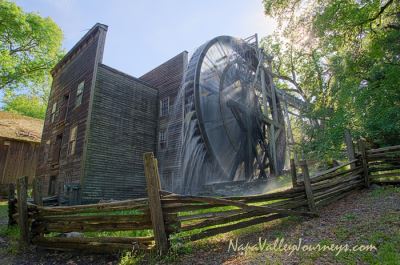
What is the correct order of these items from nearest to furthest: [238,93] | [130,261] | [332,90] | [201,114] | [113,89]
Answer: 1. [130,261]
2. [201,114]
3. [113,89]
4. [238,93]
5. [332,90]

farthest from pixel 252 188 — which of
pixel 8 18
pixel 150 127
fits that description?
pixel 8 18

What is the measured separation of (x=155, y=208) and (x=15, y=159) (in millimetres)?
19841

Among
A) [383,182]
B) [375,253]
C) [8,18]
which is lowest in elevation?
[375,253]

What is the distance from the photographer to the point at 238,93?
14.7 meters

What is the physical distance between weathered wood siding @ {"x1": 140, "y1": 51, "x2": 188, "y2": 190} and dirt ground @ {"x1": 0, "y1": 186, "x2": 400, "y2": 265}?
8.25 m

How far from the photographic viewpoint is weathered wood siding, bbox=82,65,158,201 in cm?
1175

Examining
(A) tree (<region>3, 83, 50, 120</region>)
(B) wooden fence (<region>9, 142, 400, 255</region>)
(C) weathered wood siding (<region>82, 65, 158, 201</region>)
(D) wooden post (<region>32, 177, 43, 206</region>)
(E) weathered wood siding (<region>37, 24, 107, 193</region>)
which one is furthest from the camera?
(A) tree (<region>3, 83, 50, 120</region>)

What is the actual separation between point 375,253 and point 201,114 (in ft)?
28.9

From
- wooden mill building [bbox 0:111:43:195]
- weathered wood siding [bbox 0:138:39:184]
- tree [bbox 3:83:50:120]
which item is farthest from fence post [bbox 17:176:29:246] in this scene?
tree [bbox 3:83:50:120]

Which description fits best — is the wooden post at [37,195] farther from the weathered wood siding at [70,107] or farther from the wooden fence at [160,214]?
the weathered wood siding at [70,107]

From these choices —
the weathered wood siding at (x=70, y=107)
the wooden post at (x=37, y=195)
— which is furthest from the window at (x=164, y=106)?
the wooden post at (x=37, y=195)

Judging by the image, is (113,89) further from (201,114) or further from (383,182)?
(383,182)

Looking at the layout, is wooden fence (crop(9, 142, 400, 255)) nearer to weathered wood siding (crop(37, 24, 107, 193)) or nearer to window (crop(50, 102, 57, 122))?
weathered wood siding (crop(37, 24, 107, 193))

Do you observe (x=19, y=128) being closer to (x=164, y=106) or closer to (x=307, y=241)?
(x=164, y=106)
